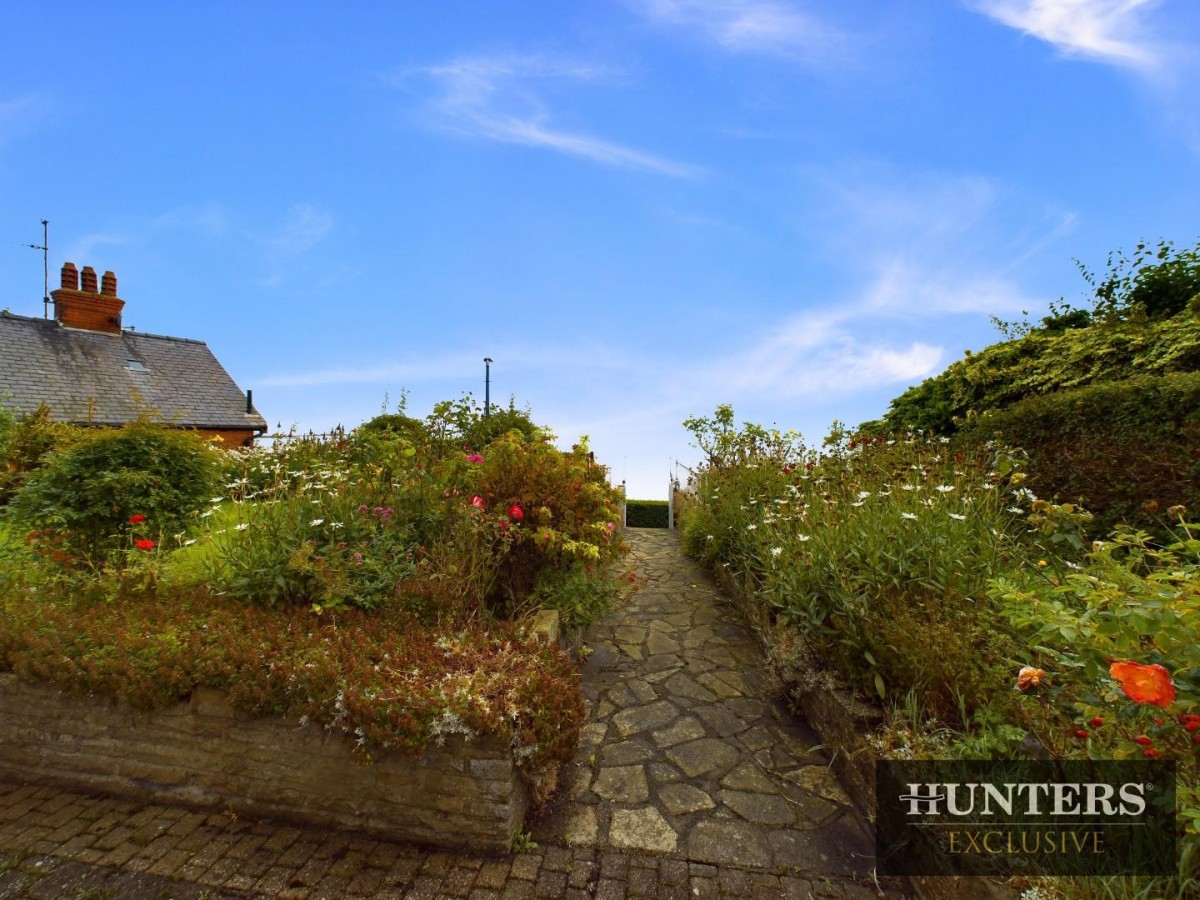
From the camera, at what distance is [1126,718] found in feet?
6.10

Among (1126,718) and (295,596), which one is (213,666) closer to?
(295,596)

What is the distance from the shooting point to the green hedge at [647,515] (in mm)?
15258

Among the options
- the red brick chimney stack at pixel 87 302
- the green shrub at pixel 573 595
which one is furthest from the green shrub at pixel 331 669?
the red brick chimney stack at pixel 87 302

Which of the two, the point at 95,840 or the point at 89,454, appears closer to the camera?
the point at 95,840

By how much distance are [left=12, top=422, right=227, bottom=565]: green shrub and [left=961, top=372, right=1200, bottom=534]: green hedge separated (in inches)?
315

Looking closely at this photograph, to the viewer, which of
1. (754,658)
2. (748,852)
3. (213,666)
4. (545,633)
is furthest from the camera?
(754,658)

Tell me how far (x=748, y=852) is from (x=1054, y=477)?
511cm

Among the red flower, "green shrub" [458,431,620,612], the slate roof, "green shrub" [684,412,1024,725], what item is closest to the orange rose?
the red flower

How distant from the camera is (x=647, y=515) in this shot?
15328 millimetres

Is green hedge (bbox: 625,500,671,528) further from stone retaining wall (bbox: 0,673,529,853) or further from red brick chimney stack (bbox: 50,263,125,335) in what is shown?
red brick chimney stack (bbox: 50,263,125,335)

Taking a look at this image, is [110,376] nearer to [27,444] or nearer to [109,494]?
[27,444]

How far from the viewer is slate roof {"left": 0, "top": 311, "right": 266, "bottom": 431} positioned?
1620 cm

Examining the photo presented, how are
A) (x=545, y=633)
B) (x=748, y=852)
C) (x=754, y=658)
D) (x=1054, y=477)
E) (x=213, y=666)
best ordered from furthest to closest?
(x=1054, y=477) < (x=754, y=658) < (x=545, y=633) < (x=213, y=666) < (x=748, y=852)

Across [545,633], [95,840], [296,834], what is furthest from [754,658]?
[95,840]
